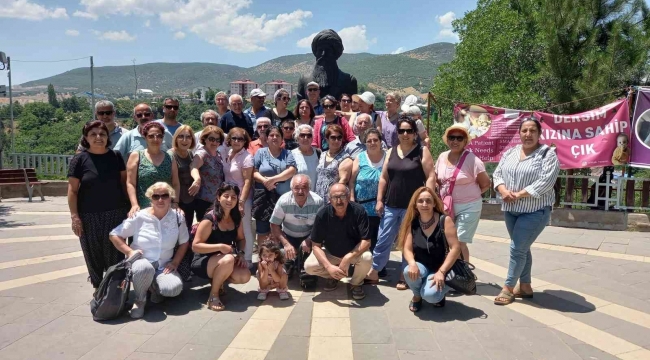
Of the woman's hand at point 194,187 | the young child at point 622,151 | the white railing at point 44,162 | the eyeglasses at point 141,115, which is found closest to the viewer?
Result: the woman's hand at point 194,187

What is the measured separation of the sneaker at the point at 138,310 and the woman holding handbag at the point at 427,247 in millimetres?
2244

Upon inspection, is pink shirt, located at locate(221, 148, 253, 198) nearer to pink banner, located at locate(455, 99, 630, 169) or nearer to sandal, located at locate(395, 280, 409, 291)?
sandal, located at locate(395, 280, 409, 291)

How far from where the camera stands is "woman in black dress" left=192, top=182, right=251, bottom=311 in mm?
4070

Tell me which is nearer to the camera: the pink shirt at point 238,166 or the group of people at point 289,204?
the group of people at point 289,204

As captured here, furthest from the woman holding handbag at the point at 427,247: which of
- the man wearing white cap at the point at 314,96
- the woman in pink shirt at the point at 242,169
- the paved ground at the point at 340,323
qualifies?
the man wearing white cap at the point at 314,96

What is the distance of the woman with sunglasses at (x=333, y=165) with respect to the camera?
15.8ft

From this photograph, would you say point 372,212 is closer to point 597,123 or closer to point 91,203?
point 91,203

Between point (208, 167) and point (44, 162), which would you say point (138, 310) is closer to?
point (208, 167)

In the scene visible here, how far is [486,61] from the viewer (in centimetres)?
1947

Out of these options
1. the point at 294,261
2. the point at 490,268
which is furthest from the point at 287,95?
the point at 490,268

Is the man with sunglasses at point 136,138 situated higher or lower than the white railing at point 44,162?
higher

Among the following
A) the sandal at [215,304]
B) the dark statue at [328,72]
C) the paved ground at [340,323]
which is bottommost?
the paved ground at [340,323]

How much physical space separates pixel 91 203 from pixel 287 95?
2.92 m

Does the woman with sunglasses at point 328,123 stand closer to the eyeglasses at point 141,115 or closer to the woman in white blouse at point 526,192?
the eyeglasses at point 141,115
